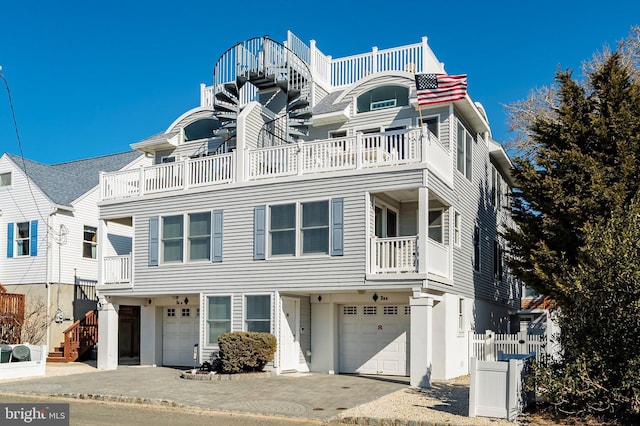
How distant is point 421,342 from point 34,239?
58.3ft

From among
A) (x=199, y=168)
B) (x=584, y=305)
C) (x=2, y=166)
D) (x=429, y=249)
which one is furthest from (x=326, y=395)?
(x=2, y=166)

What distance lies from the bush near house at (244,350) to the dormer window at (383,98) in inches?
315

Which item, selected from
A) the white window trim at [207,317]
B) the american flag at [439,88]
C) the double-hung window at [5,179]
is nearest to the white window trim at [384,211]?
the american flag at [439,88]

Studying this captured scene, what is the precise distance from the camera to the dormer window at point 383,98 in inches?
827

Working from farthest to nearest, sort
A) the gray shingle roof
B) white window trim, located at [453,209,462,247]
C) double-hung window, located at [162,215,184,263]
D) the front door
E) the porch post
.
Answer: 1. the gray shingle roof
2. the front door
3. double-hung window, located at [162,215,184,263]
4. white window trim, located at [453,209,462,247]
5. the porch post

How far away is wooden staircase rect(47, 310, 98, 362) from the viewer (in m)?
24.7

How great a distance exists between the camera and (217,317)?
20281 mm

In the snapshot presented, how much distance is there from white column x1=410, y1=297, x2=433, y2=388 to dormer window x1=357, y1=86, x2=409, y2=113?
6910 millimetres

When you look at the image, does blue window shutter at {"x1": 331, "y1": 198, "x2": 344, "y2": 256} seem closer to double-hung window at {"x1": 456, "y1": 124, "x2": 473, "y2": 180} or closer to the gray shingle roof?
double-hung window at {"x1": 456, "y1": 124, "x2": 473, "y2": 180}

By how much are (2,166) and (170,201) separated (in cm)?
1194

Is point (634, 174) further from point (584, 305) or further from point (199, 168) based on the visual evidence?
point (199, 168)

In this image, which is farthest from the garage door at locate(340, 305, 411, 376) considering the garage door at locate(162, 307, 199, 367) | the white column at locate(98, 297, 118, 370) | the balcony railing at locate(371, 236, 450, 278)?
the white column at locate(98, 297, 118, 370)

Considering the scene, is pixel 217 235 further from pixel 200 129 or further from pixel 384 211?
pixel 200 129

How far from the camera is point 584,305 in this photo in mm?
11594
